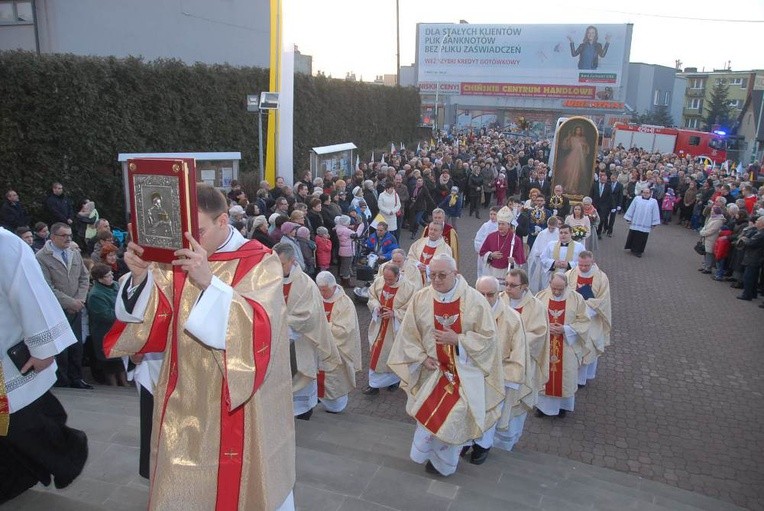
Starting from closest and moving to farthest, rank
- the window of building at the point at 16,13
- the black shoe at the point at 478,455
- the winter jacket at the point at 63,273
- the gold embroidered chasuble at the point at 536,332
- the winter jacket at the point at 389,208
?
the black shoe at the point at 478,455, the gold embroidered chasuble at the point at 536,332, the winter jacket at the point at 63,273, the winter jacket at the point at 389,208, the window of building at the point at 16,13

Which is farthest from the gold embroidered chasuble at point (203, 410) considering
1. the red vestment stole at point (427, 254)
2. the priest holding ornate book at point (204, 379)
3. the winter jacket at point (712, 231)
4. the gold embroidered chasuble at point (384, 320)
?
the winter jacket at point (712, 231)

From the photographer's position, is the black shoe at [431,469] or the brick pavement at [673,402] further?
the brick pavement at [673,402]

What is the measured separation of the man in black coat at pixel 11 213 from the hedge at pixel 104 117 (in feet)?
2.95

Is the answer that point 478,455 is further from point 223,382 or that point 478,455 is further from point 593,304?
point 223,382

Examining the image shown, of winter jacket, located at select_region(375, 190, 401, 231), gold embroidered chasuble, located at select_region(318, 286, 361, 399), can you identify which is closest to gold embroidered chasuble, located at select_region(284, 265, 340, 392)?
gold embroidered chasuble, located at select_region(318, 286, 361, 399)

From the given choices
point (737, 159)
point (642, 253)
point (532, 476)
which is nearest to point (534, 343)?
point (532, 476)

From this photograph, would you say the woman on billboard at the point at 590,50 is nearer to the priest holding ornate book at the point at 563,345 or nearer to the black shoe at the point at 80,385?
the priest holding ornate book at the point at 563,345

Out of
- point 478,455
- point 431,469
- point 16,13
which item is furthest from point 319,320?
point 16,13

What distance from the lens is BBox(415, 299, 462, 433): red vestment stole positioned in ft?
16.0

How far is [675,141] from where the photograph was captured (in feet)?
114

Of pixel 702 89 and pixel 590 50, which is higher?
pixel 590 50

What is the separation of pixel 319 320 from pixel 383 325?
1.45 meters

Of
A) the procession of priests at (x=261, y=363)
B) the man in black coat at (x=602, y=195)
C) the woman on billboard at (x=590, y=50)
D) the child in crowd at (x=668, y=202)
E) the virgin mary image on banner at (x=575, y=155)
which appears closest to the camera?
the procession of priests at (x=261, y=363)

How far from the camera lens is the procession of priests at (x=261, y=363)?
2.73 m
